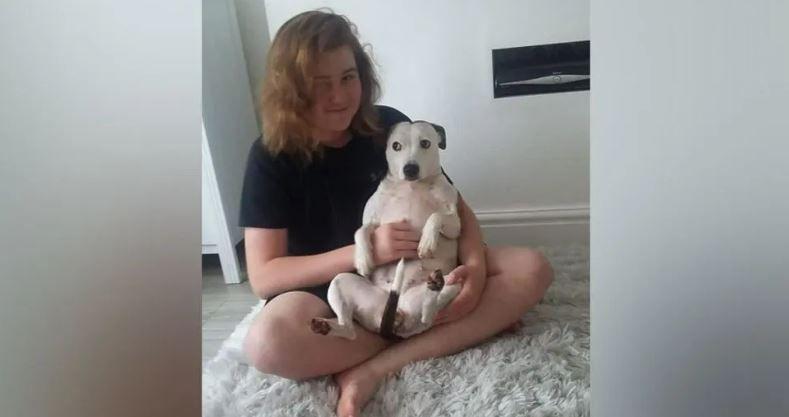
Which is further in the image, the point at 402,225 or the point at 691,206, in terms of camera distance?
the point at 402,225

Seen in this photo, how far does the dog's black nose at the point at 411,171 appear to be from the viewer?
0.39 meters

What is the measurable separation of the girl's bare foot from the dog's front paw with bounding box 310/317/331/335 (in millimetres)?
33

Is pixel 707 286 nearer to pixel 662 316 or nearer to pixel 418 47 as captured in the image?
pixel 662 316

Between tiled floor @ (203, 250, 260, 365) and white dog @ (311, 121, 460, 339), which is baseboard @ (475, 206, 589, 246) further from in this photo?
tiled floor @ (203, 250, 260, 365)

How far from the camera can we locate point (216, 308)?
1.10ft

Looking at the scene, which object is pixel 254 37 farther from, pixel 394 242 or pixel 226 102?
pixel 394 242

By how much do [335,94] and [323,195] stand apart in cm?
7

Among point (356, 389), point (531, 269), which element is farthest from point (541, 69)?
point (356, 389)

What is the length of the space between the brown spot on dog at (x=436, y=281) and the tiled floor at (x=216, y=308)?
0.13 metres

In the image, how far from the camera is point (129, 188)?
29cm

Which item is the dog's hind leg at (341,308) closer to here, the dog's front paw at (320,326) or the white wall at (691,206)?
the dog's front paw at (320,326)

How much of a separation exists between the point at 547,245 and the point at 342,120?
169 mm

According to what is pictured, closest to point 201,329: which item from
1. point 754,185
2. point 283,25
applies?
point 283,25

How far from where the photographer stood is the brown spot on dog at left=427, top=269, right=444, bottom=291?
37 centimetres
